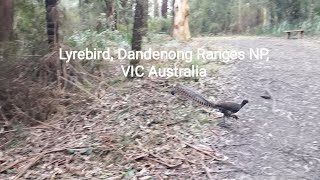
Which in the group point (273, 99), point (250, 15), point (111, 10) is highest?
point (250, 15)

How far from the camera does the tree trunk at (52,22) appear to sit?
632 cm

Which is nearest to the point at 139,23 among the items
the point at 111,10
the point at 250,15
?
the point at 111,10

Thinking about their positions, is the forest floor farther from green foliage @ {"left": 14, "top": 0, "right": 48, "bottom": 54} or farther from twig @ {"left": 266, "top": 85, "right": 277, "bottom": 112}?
green foliage @ {"left": 14, "top": 0, "right": 48, "bottom": 54}

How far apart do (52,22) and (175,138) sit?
3.19 meters

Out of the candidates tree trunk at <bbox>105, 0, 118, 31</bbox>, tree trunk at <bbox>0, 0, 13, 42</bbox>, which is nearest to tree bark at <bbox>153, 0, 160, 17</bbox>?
tree trunk at <bbox>105, 0, 118, 31</bbox>

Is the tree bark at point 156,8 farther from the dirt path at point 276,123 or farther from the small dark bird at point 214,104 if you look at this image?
the small dark bird at point 214,104

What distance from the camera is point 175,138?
453 cm

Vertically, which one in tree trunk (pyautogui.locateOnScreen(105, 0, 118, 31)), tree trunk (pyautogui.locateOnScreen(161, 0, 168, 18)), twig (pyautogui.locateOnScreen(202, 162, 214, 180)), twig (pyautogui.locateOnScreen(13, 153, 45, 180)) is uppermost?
tree trunk (pyautogui.locateOnScreen(161, 0, 168, 18))

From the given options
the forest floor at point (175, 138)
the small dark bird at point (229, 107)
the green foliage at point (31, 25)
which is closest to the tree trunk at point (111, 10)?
the green foliage at point (31, 25)

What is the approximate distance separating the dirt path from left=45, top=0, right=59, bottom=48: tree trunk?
2966 mm

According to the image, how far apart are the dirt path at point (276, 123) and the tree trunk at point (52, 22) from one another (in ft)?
9.73

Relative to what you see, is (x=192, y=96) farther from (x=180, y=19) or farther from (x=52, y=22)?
(x=180, y=19)

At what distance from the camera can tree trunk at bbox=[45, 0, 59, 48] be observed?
20.7ft

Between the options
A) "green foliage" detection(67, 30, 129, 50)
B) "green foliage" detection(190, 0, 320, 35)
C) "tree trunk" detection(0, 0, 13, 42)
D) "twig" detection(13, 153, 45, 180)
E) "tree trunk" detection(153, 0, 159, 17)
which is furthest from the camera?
"tree trunk" detection(153, 0, 159, 17)
